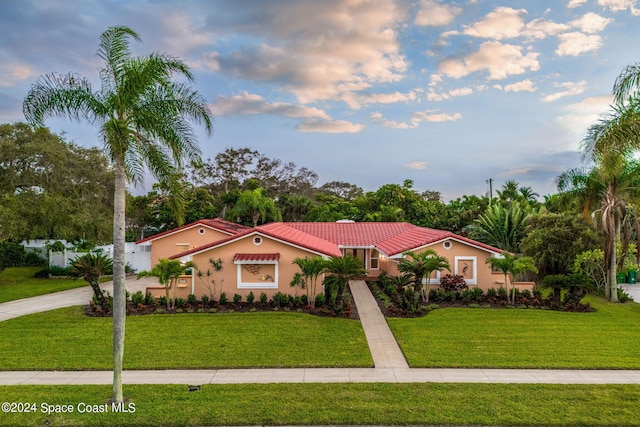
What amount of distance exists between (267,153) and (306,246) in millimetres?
41259

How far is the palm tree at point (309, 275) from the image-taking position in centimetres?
1605

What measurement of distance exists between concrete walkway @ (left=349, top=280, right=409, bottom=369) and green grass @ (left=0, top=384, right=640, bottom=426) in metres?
1.84

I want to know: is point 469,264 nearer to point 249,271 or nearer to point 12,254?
point 249,271

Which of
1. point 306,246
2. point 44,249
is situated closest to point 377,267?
point 306,246

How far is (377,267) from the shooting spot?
82.3ft

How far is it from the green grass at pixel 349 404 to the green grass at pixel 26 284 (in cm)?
1430

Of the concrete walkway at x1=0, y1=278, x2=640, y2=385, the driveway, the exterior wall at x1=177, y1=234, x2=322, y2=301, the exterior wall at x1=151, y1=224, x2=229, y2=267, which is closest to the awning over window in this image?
the exterior wall at x1=177, y1=234, x2=322, y2=301

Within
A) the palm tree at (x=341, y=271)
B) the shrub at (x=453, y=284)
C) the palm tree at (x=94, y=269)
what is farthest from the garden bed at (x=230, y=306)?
the shrub at (x=453, y=284)

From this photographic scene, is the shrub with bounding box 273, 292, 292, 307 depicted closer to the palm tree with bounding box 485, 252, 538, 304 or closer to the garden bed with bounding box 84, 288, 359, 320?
the garden bed with bounding box 84, 288, 359, 320

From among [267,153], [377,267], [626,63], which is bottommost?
[377,267]

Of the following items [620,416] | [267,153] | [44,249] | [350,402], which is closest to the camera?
[620,416]

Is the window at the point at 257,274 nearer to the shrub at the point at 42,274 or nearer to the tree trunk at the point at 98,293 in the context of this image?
the tree trunk at the point at 98,293

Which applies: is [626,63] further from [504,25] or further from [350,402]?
[350,402]

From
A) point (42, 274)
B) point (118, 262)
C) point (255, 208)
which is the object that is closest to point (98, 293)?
point (118, 262)
